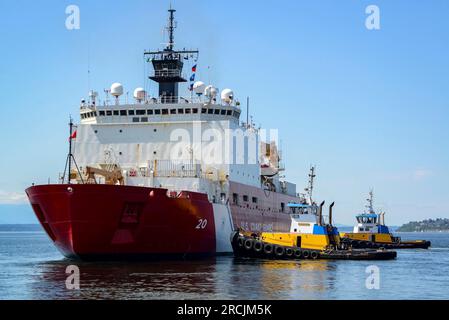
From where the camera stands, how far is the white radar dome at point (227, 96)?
47.1 meters

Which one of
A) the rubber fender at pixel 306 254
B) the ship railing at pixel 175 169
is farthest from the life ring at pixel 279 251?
the ship railing at pixel 175 169

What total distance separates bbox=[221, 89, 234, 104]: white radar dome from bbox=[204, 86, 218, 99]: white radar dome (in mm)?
1009

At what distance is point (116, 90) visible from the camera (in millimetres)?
44562

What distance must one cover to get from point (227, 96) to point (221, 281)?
65.3 ft

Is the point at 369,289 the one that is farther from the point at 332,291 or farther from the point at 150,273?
the point at 150,273

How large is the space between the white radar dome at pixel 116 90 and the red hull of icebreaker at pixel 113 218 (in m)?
10.1

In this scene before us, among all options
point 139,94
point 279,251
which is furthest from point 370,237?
point 139,94

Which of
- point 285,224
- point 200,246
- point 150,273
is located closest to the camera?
point 150,273

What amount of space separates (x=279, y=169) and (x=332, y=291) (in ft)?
103

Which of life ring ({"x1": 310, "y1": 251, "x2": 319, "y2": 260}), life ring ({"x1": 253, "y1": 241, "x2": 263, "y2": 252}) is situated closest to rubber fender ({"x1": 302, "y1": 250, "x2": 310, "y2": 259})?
life ring ({"x1": 310, "y1": 251, "x2": 319, "y2": 260})
